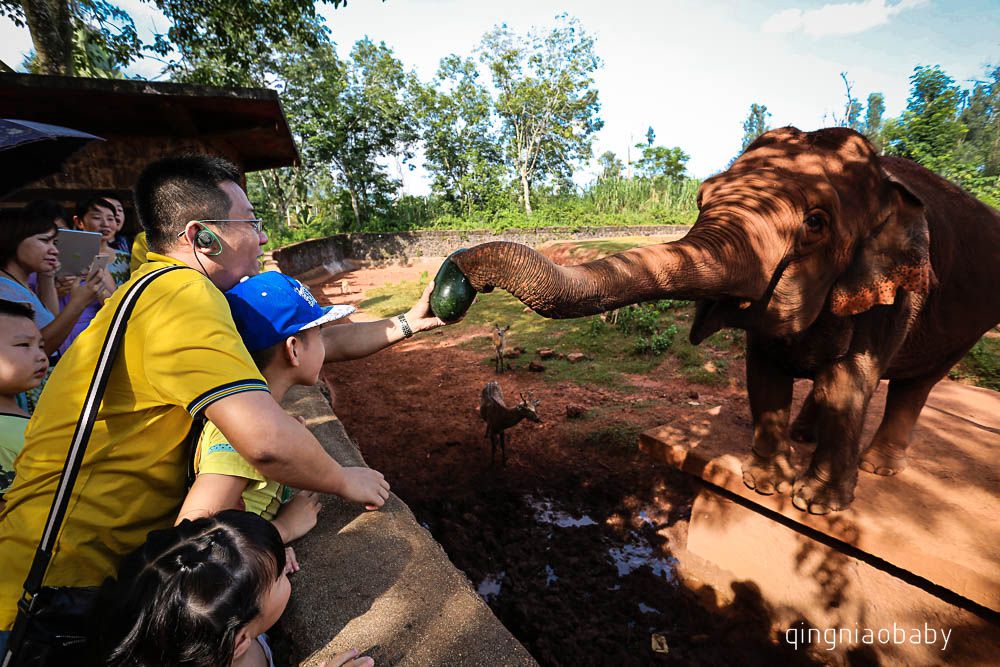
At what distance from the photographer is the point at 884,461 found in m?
2.96

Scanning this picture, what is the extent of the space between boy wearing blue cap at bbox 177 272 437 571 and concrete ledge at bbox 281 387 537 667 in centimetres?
14

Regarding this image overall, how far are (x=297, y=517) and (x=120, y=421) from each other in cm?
93

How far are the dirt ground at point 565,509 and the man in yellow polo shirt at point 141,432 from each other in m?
2.09

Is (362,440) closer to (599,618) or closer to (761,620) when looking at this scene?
(599,618)

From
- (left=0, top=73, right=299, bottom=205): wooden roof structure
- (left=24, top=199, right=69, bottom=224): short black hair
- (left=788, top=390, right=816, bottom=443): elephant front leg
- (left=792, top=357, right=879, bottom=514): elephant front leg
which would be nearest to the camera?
(left=792, top=357, right=879, bottom=514): elephant front leg

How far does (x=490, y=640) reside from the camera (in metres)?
1.53

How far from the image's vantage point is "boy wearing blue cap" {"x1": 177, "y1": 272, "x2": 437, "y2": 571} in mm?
1407

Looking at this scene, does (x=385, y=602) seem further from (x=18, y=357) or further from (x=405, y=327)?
(x=18, y=357)

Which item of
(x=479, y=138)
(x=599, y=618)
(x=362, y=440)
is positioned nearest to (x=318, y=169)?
(x=479, y=138)

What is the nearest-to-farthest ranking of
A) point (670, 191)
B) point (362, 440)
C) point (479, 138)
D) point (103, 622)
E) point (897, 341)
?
point (103, 622)
point (897, 341)
point (362, 440)
point (670, 191)
point (479, 138)

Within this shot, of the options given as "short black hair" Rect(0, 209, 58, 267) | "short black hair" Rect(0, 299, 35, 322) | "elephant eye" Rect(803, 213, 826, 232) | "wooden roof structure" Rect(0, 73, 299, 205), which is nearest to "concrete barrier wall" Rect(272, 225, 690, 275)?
"wooden roof structure" Rect(0, 73, 299, 205)

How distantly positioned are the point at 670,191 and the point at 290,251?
2211cm

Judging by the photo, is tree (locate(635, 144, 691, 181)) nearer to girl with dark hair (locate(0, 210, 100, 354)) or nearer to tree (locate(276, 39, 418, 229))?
tree (locate(276, 39, 418, 229))

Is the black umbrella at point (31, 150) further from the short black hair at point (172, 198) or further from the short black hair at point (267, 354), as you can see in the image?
the short black hair at point (267, 354)
